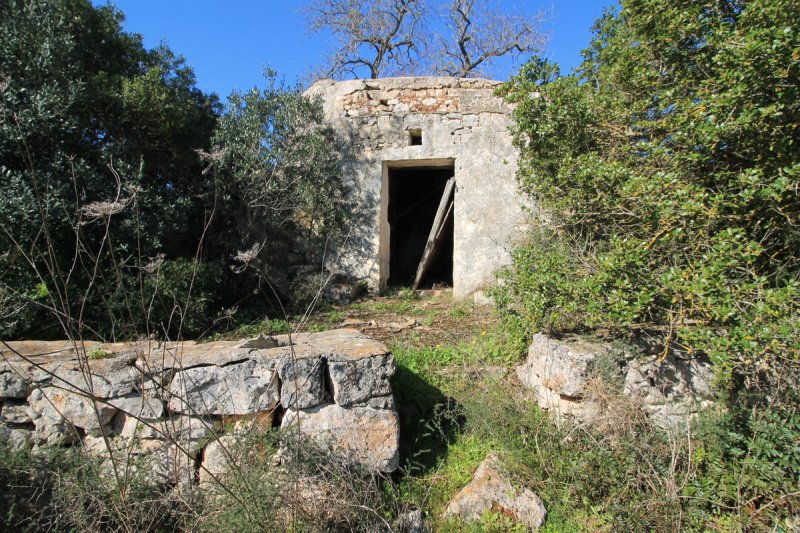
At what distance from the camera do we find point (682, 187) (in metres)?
3.20

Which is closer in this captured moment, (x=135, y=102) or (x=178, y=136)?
(x=135, y=102)

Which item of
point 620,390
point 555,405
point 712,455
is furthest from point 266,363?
point 712,455

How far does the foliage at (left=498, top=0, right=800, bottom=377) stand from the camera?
288cm

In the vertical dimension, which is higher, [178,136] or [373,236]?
[178,136]

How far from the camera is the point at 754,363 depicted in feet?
9.44

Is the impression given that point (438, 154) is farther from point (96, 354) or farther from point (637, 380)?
point (96, 354)

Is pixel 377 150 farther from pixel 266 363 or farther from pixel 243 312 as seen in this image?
pixel 266 363

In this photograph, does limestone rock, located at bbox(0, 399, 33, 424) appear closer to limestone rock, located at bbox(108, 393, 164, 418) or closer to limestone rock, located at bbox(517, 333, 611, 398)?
limestone rock, located at bbox(108, 393, 164, 418)

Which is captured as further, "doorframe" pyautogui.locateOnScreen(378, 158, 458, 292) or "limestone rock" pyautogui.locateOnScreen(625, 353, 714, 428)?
"doorframe" pyautogui.locateOnScreen(378, 158, 458, 292)

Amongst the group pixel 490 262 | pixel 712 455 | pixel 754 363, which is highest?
pixel 490 262

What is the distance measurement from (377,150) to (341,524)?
558cm

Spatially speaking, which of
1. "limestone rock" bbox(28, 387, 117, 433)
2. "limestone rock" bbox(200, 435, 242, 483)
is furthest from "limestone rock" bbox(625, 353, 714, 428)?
"limestone rock" bbox(28, 387, 117, 433)

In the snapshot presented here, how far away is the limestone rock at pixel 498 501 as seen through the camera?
2904 millimetres

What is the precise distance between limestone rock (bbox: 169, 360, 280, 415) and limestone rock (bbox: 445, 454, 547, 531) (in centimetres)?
138
